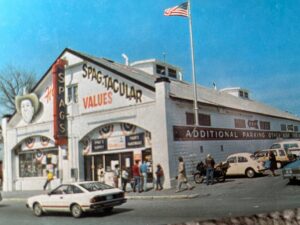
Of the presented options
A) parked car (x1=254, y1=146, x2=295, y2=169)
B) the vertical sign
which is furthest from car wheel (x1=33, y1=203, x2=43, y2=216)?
parked car (x1=254, y1=146, x2=295, y2=169)

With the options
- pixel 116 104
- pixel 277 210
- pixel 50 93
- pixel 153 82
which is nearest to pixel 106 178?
pixel 116 104

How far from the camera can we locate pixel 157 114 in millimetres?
15648

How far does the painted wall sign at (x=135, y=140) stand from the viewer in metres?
15.6

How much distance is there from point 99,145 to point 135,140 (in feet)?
8.27

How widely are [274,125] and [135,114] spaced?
647cm

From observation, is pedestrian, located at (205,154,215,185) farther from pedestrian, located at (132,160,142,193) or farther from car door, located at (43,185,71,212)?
car door, located at (43,185,71,212)

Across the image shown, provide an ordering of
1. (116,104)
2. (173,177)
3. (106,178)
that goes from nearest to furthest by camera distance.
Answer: (106,178) → (116,104) → (173,177)

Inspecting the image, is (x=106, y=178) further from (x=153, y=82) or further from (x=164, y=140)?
(x=153, y=82)

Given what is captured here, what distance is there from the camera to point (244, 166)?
16.5m

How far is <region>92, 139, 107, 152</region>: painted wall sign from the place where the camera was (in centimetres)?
1333

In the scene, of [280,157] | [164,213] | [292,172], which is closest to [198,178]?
[280,157]

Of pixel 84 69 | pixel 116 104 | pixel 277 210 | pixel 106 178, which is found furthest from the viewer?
pixel 116 104

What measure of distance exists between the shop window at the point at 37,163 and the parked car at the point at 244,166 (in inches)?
247

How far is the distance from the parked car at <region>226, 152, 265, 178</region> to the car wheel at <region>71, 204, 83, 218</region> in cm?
1047
